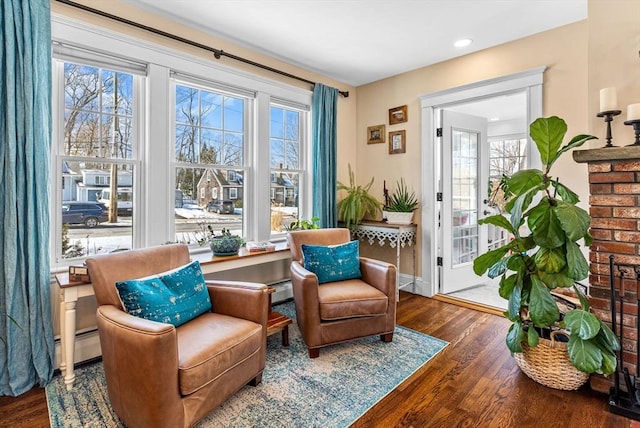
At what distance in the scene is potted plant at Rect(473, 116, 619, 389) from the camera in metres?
1.78

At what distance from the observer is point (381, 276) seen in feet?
8.70

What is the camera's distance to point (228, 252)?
2.79m

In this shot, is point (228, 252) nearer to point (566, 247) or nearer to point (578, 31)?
point (566, 247)

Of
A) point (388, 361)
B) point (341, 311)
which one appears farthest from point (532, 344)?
point (341, 311)

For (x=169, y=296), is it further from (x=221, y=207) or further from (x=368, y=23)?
(x=368, y=23)

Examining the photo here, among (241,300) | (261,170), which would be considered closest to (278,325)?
(241,300)

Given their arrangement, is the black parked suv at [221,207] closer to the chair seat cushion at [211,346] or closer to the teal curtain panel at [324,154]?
the teal curtain panel at [324,154]

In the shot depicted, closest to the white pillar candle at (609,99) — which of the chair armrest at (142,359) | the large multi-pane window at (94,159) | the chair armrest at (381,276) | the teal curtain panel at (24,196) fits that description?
the chair armrest at (381,276)

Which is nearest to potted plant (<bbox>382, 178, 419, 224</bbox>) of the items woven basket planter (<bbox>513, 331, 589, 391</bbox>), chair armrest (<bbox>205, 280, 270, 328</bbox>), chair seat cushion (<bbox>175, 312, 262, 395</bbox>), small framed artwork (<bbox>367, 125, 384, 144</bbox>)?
small framed artwork (<bbox>367, 125, 384, 144</bbox>)

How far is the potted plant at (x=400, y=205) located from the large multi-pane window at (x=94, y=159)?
265 centimetres

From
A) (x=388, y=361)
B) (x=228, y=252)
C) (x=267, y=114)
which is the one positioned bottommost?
(x=388, y=361)

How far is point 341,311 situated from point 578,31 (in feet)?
9.78

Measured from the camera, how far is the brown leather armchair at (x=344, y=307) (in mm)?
2367

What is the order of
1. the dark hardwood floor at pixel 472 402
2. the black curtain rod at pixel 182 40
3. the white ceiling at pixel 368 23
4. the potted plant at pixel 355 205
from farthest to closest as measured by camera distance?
the potted plant at pixel 355 205 → the white ceiling at pixel 368 23 → the black curtain rod at pixel 182 40 → the dark hardwood floor at pixel 472 402
